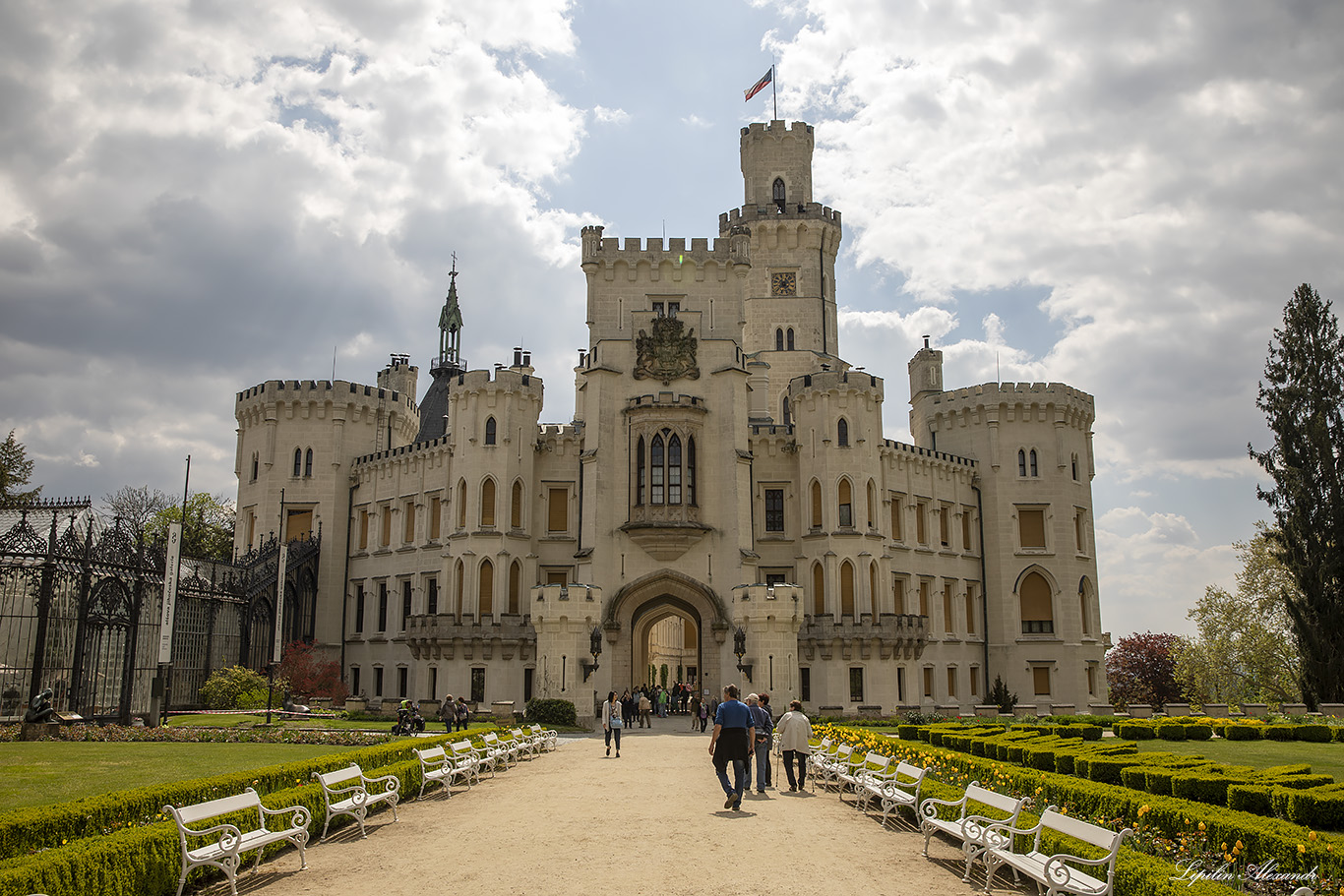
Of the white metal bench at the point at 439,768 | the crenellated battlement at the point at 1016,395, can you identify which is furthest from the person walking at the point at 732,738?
the crenellated battlement at the point at 1016,395

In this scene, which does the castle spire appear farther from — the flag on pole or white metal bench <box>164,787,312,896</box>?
white metal bench <box>164,787,312,896</box>

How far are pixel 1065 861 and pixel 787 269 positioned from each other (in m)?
51.3

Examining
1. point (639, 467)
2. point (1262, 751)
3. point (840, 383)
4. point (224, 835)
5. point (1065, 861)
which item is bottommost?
point (1262, 751)

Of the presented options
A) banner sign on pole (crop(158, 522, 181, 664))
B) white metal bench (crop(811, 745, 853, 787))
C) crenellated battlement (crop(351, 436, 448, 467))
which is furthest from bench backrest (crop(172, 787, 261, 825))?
crenellated battlement (crop(351, 436, 448, 467))

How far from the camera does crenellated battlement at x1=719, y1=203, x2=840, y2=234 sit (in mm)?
59250

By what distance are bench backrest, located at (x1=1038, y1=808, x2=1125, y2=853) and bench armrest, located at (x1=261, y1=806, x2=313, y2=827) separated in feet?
28.4

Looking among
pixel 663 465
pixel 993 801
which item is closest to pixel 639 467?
pixel 663 465

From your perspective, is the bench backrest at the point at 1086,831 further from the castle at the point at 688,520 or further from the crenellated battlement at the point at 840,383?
the crenellated battlement at the point at 840,383

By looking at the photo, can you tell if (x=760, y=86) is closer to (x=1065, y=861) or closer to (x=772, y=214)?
(x=772, y=214)

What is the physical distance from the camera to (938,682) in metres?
47.2

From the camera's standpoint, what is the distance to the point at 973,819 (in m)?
11.9

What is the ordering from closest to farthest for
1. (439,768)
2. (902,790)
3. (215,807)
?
(215,807) → (902,790) → (439,768)

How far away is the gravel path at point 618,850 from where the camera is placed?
1096cm

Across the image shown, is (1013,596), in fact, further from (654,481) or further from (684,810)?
(684,810)
